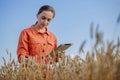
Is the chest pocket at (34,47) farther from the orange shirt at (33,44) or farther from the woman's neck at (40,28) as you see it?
the woman's neck at (40,28)

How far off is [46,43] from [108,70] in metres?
2.34

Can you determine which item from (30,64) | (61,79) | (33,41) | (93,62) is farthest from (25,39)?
(93,62)

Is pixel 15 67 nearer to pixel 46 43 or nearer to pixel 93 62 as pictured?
pixel 46 43

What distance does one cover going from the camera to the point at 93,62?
1.84 m

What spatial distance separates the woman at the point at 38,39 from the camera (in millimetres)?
3812

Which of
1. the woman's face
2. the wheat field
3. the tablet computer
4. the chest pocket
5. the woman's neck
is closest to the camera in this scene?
the wheat field

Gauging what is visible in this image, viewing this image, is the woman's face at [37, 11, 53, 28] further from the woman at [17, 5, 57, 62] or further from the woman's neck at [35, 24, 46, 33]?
the woman's neck at [35, 24, 46, 33]

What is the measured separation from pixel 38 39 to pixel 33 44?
0.39ft

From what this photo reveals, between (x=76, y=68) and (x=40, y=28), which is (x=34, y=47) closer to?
(x=40, y=28)

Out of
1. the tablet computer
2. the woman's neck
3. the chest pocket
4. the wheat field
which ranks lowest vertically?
the wheat field

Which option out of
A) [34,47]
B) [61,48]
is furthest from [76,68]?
[34,47]

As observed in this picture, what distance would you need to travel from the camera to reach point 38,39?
4000 millimetres

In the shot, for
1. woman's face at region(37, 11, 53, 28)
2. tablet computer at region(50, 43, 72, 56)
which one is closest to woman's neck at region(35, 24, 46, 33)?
woman's face at region(37, 11, 53, 28)

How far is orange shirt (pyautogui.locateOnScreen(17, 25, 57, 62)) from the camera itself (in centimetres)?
384
